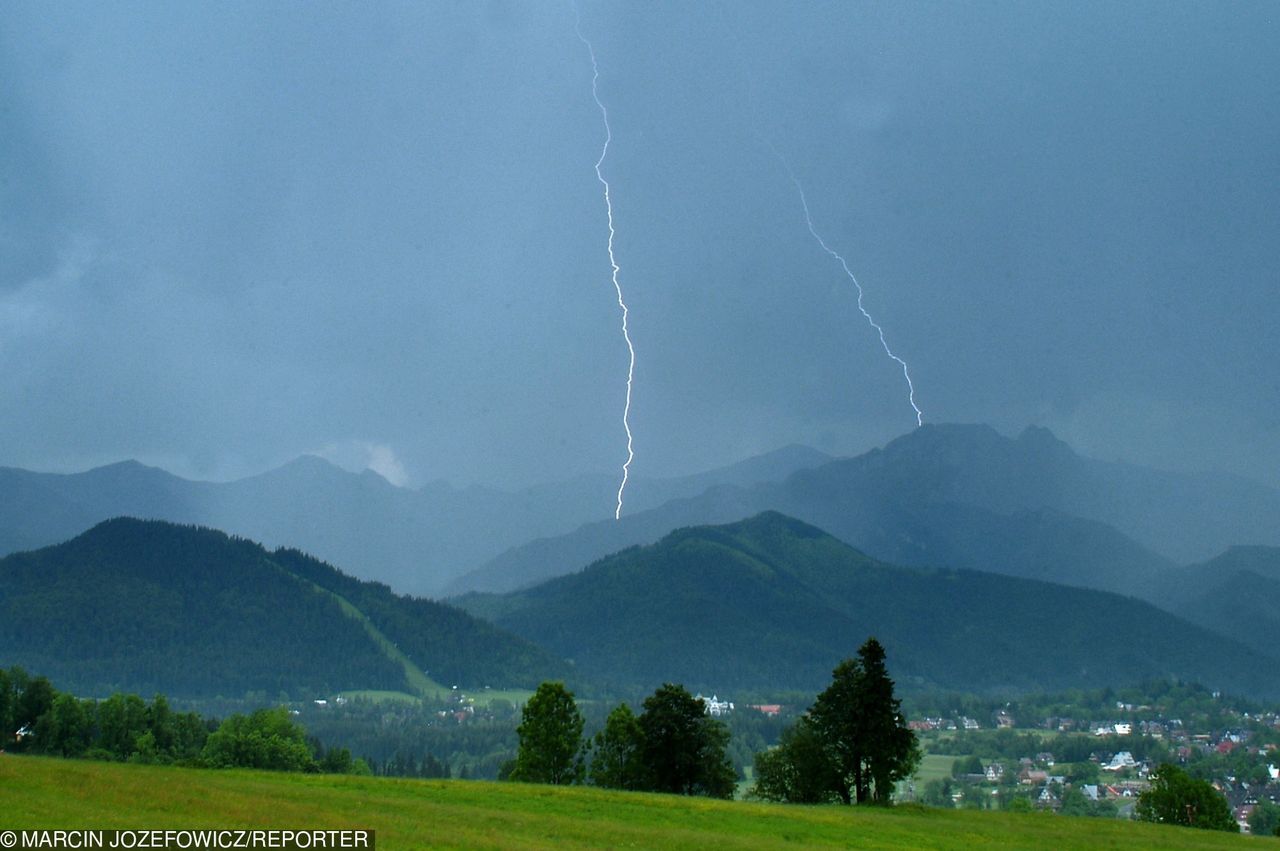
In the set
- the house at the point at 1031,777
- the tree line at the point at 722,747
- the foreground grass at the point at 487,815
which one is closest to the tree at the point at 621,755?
the tree line at the point at 722,747

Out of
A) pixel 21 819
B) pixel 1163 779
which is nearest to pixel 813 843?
pixel 21 819

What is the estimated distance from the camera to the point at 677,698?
6256cm

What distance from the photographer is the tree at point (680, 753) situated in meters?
61.3

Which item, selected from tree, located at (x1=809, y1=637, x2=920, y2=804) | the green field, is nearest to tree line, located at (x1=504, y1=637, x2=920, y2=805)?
tree, located at (x1=809, y1=637, x2=920, y2=804)

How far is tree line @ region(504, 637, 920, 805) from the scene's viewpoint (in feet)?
193

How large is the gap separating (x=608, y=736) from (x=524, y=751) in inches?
214

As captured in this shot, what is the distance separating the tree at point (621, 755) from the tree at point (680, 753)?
43 cm

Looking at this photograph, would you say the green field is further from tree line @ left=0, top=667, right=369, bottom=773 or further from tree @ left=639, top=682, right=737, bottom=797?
tree @ left=639, top=682, right=737, bottom=797

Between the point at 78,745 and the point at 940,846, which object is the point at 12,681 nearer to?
the point at 78,745

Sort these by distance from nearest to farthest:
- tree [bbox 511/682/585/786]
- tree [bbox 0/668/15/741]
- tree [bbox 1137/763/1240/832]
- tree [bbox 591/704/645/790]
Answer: tree [bbox 591/704/645/790]
tree [bbox 511/682/585/786]
tree [bbox 1137/763/1240/832]
tree [bbox 0/668/15/741]

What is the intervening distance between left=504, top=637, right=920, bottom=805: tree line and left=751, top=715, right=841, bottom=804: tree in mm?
58

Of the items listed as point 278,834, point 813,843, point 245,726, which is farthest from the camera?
point 245,726

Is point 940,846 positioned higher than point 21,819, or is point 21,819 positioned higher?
point 21,819

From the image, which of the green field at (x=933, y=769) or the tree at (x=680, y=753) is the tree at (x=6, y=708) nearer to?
the tree at (x=680, y=753)
